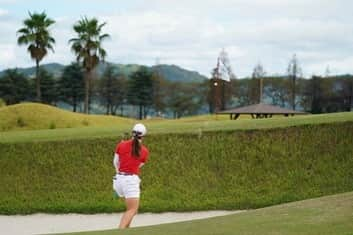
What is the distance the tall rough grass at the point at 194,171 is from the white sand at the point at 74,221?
0.67ft

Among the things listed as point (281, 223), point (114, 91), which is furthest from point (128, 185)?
point (114, 91)

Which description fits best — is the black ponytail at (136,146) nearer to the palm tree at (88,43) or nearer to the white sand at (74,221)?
the white sand at (74,221)

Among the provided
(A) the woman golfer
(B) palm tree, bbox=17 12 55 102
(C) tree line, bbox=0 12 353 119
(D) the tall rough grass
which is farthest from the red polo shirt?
(C) tree line, bbox=0 12 353 119

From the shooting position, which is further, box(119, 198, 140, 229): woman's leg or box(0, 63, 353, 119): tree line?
box(0, 63, 353, 119): tree line

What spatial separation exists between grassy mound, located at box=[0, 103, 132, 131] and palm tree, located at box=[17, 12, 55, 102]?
12.1 meters

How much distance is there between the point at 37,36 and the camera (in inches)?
1900

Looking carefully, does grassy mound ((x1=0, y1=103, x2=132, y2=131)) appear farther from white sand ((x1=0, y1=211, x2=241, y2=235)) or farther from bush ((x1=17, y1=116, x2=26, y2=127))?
white sand ((x1=0, y1=211, x2=241, y2=235))

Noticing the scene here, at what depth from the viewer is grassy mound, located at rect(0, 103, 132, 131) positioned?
1356 inches

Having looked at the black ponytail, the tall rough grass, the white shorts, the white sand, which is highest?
the black ponytail

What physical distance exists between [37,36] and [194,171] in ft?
106

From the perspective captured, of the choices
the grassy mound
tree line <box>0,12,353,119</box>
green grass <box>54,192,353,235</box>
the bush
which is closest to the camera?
green grass <box>54,192,353,235</box>

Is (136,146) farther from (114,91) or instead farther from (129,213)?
(114,91)

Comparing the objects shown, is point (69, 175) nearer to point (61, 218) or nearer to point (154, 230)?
point (61, 218)

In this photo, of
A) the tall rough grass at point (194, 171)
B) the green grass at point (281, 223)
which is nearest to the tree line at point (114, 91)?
the tall rough grass at point (194, 171)
